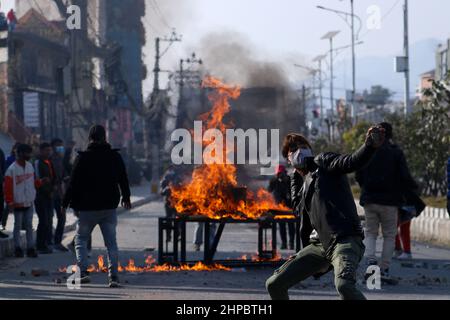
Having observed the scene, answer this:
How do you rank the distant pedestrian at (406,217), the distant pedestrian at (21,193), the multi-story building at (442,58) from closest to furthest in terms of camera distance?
the distant pedestrian at (406,217)
the distant pedestrian at (21,193)
the multi-story building at (442,58)

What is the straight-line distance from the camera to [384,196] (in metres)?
12.9

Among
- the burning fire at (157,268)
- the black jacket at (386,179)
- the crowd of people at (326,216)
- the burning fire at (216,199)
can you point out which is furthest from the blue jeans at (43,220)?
the crowd of people at (326,216)

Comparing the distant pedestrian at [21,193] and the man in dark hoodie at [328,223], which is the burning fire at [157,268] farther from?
the man in dark hoodie at [328,223]

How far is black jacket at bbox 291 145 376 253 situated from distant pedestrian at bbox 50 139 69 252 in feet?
32.7

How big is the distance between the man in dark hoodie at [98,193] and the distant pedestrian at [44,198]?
466 cm

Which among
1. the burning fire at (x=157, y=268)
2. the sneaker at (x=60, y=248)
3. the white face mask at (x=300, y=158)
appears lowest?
the sneaker at (x=60, y=248)

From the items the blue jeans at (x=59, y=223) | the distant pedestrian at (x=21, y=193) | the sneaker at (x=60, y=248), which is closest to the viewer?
the distant pedestrian at (x=21, y=193)

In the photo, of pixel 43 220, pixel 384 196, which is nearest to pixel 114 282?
pixel 384 196

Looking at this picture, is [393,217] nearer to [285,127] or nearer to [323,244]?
[323,244]

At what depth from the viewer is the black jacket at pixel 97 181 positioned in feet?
41.2

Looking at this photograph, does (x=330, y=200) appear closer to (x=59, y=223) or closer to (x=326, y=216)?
(x=326, y=216)

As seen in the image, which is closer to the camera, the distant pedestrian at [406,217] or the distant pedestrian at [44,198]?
the distant pedestrian at [406,217]

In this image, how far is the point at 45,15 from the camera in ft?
230
